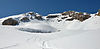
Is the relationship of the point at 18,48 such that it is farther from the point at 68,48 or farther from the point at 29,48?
the point at 68,48

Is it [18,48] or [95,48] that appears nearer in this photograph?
[95,48]

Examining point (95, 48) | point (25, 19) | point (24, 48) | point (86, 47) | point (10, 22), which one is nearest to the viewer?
point (95, 48)

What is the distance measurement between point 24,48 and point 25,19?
45186 millimetres

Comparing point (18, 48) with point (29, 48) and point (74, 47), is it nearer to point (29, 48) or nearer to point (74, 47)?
point (29, 48)

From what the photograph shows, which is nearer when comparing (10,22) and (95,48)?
(95,48)

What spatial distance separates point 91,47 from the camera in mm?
6672

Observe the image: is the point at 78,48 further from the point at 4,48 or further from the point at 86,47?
the point at 4,48

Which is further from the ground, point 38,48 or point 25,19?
point 38,48

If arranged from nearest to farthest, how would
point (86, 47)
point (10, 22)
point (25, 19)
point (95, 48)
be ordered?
point (95, 48), point (86, 47), point (10, 22), point (25, 19)

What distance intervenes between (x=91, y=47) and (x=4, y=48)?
188 inches

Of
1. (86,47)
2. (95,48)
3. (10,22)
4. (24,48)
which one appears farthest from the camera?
(10,22)

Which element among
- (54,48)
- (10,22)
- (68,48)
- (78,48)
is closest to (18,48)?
(54,48)

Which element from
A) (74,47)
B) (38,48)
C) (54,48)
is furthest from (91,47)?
(38,48)

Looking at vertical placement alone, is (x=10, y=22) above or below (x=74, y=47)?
below
